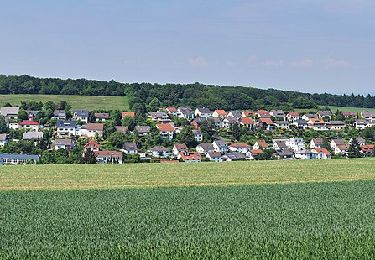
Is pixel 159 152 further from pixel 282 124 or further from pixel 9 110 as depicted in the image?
pixel 9 110

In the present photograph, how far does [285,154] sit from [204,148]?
10041mm

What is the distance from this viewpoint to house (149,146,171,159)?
71812 mm

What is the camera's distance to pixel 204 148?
75.8 meters

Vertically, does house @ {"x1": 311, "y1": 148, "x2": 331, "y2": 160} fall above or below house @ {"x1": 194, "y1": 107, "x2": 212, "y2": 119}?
below

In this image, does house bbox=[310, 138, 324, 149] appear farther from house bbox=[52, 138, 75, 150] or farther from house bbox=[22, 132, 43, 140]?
house bbox=[22, 132, 43, 140]

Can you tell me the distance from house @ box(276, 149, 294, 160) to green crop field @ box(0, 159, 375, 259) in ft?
105

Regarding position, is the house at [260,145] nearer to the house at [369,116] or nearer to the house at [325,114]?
the house at [325,114]

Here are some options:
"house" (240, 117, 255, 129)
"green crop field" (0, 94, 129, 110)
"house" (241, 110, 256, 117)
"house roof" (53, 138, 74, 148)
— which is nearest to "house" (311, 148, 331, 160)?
"house" (240, 117, 255, 129)

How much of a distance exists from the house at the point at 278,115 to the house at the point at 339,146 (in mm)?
24643

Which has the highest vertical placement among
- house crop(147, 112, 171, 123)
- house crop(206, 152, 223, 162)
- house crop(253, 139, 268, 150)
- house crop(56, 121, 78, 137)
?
house crop(147, 112, 171, 123)

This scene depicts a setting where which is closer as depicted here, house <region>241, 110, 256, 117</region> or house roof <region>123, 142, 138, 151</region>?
house roof <region>123, 142, 138, 151</region>

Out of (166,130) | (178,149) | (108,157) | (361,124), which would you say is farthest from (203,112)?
(108,157)

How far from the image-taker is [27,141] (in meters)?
73.1

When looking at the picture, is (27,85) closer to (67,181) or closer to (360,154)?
(360,154)
